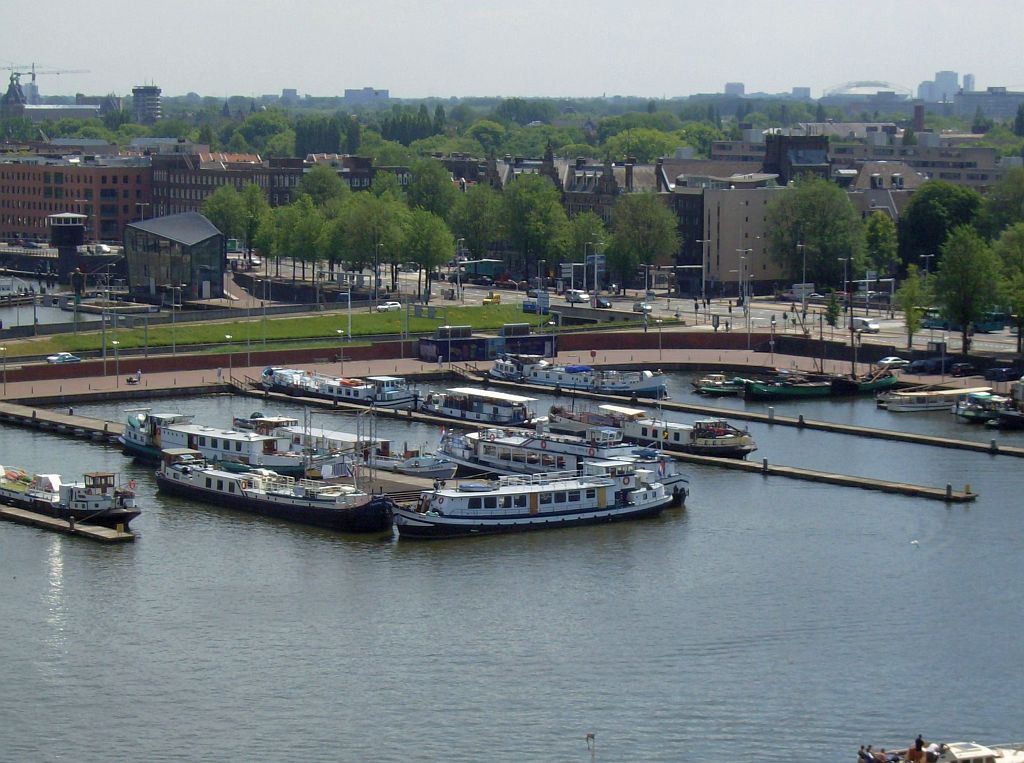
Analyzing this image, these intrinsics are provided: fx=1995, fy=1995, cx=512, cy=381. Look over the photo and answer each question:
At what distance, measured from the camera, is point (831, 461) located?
55.1 m

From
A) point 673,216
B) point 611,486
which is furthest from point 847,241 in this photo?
point 611,486

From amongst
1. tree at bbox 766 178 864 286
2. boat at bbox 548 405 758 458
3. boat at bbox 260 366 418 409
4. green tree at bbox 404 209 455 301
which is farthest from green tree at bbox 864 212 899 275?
boat at bbox 548 405 758 458

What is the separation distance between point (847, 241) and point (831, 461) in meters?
40.8

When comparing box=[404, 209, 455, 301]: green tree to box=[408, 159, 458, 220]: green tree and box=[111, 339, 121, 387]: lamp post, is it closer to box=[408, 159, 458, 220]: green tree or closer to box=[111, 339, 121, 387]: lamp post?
box=[408, 159, 458, 220]: green tree

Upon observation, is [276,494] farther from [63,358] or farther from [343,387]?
[63,358]

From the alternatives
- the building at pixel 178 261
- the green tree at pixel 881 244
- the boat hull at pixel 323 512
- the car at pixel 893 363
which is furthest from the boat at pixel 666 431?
the green tree at pixel 881 244

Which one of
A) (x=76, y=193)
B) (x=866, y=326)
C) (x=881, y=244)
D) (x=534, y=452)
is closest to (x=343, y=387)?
(x=534, y=452)

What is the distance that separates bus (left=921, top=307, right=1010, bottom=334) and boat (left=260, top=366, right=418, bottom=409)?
80.1 feet

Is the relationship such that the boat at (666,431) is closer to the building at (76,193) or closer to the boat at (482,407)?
the boat at (482,407)

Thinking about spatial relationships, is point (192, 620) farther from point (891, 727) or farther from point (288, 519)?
point (891, 727)

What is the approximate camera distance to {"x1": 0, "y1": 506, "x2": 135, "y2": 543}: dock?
4444cm

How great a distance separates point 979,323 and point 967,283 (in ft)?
19.8

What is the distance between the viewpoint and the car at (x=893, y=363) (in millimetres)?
71594

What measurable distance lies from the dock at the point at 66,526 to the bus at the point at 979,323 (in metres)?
43.1
